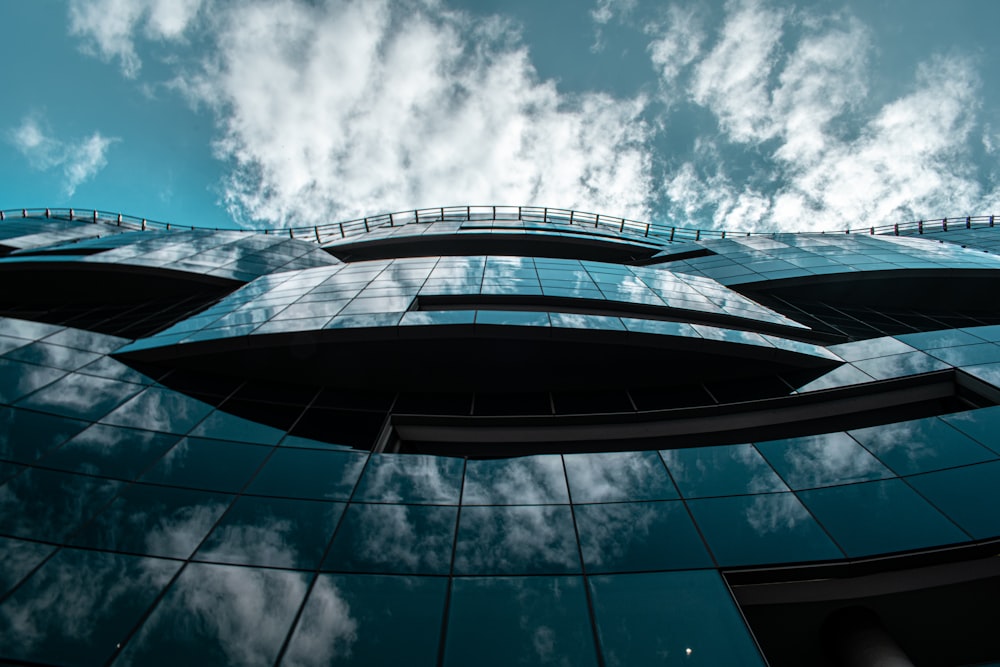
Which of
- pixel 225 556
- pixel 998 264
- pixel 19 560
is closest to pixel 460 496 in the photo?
pixel 225 556

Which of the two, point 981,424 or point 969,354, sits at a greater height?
point 969,354

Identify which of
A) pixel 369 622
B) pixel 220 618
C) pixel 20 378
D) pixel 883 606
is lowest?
pixel 883 606

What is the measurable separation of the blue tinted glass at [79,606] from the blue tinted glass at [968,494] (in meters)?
15.0

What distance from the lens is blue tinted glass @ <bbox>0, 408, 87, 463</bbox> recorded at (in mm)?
9734

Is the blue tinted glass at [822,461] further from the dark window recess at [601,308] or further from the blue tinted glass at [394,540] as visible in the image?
the blue tinted glass at [394,540]

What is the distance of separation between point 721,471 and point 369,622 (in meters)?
8.13

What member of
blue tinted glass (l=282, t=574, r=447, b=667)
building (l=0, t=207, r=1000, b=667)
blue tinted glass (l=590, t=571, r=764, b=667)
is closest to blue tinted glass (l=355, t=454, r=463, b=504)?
building (l=0, t=207, r=1000, b=667)

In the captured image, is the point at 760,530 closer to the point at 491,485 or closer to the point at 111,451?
the point at 491,485

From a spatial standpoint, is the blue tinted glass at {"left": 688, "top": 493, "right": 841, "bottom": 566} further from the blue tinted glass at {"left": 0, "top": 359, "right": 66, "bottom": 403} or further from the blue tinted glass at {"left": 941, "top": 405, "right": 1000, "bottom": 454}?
the blue tinted glass at {"left": 0, "top": 359, "right": 66, "bottom": 403}

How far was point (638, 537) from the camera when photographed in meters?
8.61

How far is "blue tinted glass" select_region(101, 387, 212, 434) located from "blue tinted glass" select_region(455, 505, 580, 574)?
830 centimetres

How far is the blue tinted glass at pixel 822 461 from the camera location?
968cm

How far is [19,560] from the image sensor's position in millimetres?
7547

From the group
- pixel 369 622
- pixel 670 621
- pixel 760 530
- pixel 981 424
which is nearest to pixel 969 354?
pixel 981 424
